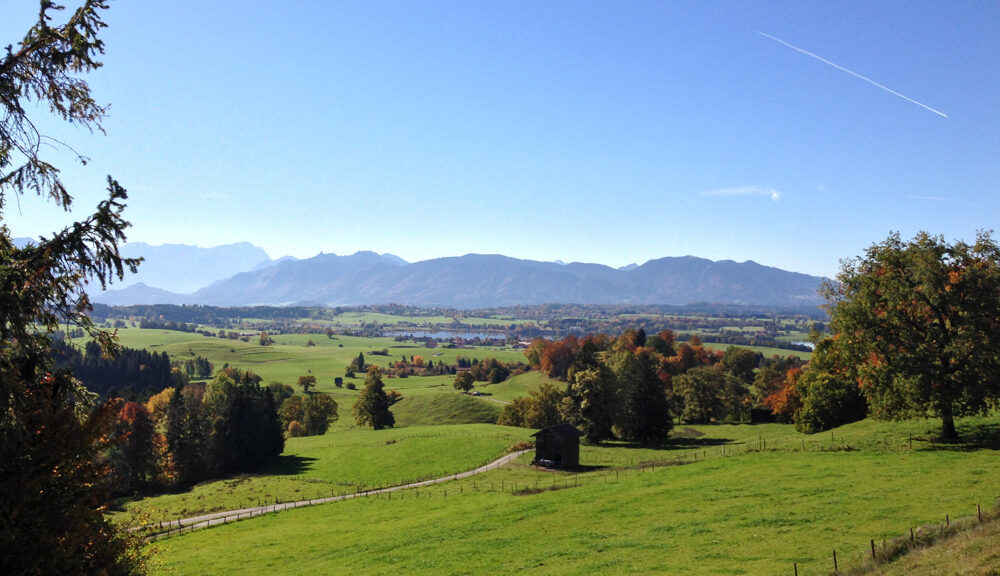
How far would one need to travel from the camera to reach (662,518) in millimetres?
30672

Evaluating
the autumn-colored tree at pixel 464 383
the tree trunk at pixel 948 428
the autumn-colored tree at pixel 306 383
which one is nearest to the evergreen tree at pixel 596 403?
the tree trunk at pixel 948 428

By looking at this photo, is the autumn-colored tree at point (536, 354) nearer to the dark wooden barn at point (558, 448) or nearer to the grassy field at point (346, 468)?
the grassy field at point (346, 468)

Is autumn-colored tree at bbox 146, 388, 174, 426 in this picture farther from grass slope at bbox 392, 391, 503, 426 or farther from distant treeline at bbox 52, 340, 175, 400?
grass slope at bbox 392, 391, 503, 426

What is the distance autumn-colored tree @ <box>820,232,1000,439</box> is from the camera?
3506 cm

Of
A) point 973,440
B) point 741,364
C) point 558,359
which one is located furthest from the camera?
point 558,359

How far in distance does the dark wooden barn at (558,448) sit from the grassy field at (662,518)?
847 centimetres

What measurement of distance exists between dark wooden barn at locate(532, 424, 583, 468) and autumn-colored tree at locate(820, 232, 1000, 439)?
1128 inches

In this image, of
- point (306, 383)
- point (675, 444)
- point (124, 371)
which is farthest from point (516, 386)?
point (124, 371)

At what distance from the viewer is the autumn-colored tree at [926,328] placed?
3506 cm

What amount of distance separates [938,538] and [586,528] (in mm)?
16908

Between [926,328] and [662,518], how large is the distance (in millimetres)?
24173

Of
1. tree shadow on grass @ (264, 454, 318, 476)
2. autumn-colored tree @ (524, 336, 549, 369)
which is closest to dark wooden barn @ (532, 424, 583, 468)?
tree shadow on grass @ (264, 454, 318, 476)

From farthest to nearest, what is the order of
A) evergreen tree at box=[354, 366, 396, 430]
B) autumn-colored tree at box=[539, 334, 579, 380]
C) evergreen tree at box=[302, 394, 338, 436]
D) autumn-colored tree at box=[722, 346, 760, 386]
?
autumn-colored tree at box=[539, 334, 579, 380], autumn-colored tree at box=[722, 346, 760, 386], evergreen tree at box=[302, 394, 338, 436], evergreen tree at box=[354, 366, 396, 430]

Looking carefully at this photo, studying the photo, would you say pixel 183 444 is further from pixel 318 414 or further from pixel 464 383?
pixel 464 383
